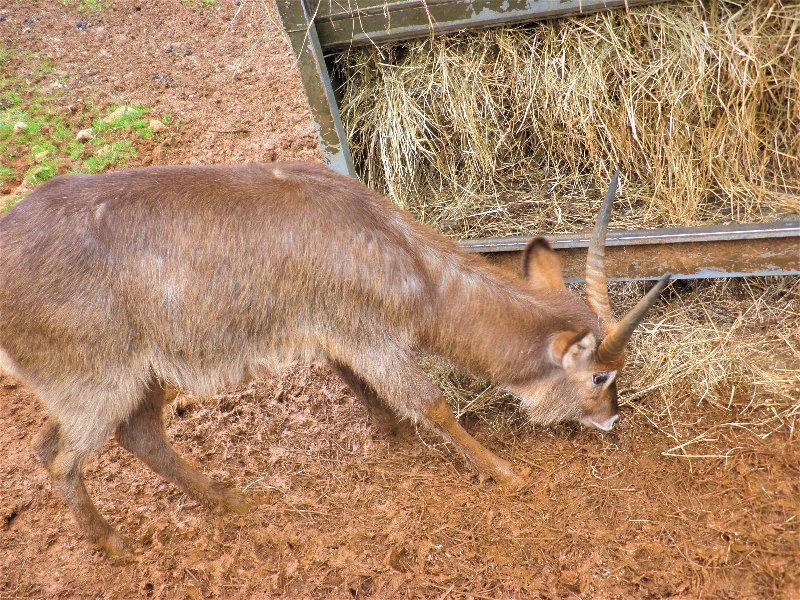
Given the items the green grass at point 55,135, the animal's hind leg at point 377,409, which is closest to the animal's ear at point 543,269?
the animal's hind leg at point 377,409

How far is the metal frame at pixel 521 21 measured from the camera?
4.22 meters

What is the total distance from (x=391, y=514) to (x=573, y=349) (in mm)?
1399

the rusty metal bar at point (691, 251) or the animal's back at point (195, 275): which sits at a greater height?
the animal's back at point (195, 275)

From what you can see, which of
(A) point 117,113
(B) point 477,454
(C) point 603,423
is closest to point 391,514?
(B) point 477,454

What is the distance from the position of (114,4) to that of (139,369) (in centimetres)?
781

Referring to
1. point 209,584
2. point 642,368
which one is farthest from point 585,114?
point 209,584

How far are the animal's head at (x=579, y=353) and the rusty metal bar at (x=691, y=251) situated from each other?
0.63 metres

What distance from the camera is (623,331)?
3.45m

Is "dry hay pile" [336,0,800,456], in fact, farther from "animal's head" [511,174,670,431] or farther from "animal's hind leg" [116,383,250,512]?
"animal's hind leg" [116,383,250,512]

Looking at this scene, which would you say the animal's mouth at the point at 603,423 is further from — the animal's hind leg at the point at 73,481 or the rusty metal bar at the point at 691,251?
the animal's hind leg at the point at 73,481

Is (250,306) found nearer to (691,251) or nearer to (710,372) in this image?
(691,251)

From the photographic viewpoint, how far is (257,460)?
4.64 meters

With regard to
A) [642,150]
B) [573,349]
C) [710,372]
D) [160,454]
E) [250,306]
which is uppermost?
[250,306]

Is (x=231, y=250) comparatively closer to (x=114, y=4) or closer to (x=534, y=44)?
(x=534, y=44)
